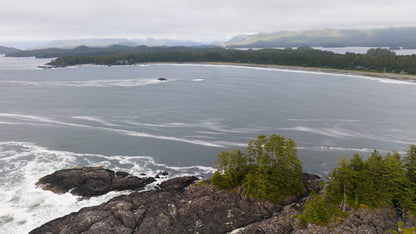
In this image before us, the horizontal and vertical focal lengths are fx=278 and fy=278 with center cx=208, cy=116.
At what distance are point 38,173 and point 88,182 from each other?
39.1ft

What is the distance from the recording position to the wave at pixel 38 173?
124ft

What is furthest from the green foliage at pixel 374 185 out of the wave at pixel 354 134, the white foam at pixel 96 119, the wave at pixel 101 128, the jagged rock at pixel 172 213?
the white foam at pixel 96 119

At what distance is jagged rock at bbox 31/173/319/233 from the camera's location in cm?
3378

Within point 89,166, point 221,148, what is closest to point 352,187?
point 221,148

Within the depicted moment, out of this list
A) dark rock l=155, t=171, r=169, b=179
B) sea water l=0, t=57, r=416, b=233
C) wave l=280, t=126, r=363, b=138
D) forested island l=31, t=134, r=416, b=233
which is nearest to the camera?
forested island l=31, t=134, r=416, b=233

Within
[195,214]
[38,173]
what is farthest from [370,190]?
[38,173]

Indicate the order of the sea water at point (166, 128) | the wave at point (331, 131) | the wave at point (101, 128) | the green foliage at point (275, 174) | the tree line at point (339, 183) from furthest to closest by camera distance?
1. the wave at point (331, 131)
2. the wave at point (101, 128)
3. the sea water at point (166, 128)
4. the green foliage at point (275, 174)
5. the tree line at point (339, 183)

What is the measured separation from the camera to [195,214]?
3631cm

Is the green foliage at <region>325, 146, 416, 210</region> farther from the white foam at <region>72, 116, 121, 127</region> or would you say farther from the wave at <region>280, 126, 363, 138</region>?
the white foam at <region>72, 116, 121, 127</region>

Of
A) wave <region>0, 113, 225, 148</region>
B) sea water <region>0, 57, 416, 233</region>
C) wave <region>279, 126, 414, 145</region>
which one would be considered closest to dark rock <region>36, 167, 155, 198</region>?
sea water <region>0, 57, 416, 233</region>

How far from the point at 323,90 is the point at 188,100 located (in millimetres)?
62478

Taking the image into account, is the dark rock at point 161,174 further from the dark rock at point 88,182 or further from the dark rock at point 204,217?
the dark rock at point 204,217

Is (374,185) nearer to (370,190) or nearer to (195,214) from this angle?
(370,190)

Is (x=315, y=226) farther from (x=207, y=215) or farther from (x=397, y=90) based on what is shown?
(x=397, y=90)
